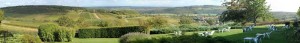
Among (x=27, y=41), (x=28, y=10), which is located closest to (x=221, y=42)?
(x=27, y=41)

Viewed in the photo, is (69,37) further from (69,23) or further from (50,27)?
(69,23)

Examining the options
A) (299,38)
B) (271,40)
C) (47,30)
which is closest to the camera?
(299,38)

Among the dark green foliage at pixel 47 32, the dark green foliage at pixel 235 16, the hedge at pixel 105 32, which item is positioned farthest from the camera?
the dark green foliage at pixel 235 16

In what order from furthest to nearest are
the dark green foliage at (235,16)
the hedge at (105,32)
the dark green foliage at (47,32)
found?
1. the dark green foliage at (235,16)
2. the hedge at (105,32)
3. the dark green foliage at (47,32)

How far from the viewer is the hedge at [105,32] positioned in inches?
1711

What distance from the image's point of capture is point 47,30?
3656 cm

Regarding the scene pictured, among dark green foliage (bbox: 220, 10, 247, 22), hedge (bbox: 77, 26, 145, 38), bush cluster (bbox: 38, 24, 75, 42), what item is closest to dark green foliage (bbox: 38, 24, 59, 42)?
bush cluster (bbox: 38, 24, 75, 42)

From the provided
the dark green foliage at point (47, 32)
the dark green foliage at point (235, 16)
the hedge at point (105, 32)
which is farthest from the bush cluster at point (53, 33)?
the dark green foliage at point (235, 16)

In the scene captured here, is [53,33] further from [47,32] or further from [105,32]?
[105,32]

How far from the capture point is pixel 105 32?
44.0 metres

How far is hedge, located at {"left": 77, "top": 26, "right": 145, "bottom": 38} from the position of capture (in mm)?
43469

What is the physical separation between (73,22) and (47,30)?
27.0 m

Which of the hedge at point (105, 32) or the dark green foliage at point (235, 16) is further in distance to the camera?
the dark green foliage at point (235, 16)

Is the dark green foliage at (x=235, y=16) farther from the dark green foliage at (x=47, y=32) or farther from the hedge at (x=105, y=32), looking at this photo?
the dark green foliage at (x=47, y=32)
